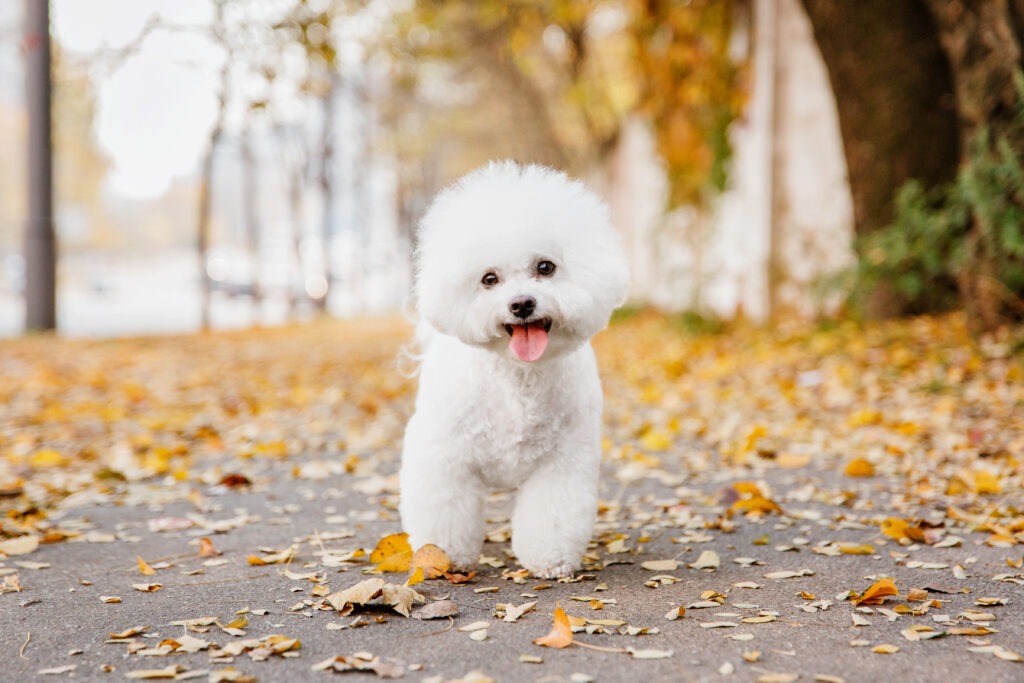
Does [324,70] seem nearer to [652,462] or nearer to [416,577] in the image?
[652,462]

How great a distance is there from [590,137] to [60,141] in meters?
15.1

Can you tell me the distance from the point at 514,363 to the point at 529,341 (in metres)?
0.25

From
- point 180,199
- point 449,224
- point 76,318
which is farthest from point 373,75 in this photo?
point 180,199

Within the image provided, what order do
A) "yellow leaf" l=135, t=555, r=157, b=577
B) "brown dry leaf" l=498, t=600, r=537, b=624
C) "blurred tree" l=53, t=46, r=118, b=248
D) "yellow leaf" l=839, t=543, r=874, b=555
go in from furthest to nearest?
"blurred tree" l=53, t=46, r=118, b=248, "yellow leaf" l=839, t=543, r=874, b=555, "yellow leaf" l=135, t=555, r=157, b=577, "brown dry leaf" l=498, t=600, r=537, b=624

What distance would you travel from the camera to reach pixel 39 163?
12.6 meters

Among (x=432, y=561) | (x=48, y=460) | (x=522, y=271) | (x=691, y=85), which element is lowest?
(x=432, y=561)

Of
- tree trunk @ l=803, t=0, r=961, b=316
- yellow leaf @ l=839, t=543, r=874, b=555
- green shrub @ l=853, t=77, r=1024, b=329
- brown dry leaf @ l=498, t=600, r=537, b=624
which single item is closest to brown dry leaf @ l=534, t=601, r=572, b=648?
brown dry leaf @ l=498, t=600, r=537, b=624

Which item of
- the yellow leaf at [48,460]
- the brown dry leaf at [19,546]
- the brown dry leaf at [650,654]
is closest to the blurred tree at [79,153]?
the yellow leaf at [48,460]

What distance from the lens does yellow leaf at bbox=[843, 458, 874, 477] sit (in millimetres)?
5270

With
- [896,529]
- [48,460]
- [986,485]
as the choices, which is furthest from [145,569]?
[986,485]

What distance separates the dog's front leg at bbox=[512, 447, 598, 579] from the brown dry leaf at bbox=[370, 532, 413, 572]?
427mm

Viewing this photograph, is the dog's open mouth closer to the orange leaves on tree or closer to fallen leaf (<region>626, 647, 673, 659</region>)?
fallen leaf (<region>626, 647, 673, 659</region>)

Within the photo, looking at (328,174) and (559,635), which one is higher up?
(328,174)

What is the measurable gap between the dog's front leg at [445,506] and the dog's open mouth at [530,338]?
581 mm
